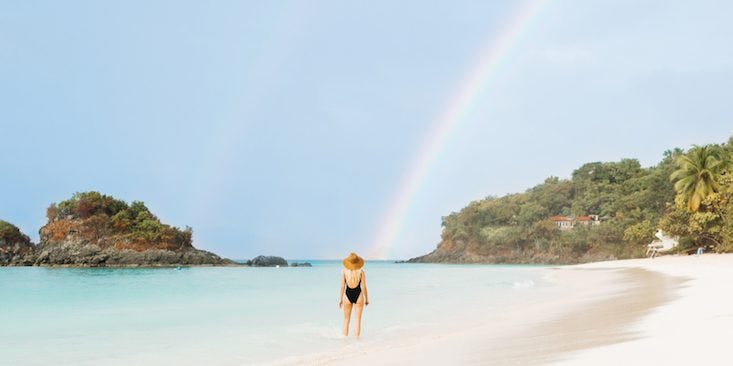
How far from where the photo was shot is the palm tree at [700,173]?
189 ft

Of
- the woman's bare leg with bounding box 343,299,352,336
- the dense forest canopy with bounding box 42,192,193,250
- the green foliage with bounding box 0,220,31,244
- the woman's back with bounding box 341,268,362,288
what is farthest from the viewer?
the green foliage with bounding box 0,220,31,244

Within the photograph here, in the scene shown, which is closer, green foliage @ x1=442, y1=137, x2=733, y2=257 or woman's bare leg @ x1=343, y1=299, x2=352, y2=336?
woman's bare leg @ x1=343, y1=299, x2=352, y2=336

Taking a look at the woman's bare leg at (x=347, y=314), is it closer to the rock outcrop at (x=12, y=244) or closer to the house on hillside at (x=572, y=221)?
the house on hillside at (x=572, y=221)

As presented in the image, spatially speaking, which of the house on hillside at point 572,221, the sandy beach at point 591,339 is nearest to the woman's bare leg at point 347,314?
the sandy beach at point 591,339

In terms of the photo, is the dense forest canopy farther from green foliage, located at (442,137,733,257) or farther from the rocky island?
green foliage, located at (442,137,733,257)

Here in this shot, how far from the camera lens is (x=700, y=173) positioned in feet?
191

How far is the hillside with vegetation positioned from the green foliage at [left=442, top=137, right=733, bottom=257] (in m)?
0.09

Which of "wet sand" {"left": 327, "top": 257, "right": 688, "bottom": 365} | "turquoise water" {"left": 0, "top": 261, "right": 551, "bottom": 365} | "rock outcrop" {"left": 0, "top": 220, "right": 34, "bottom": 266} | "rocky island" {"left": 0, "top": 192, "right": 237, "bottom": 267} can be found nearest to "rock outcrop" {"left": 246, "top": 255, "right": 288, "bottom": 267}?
"rocky island" {"left": 0, "top": 192, "right": 237, "bottom": 267}

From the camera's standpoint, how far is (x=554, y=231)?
129 metres

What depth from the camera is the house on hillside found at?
120869mm

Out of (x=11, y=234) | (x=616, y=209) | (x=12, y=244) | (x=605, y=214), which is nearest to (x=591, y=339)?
(x=616, y=209)

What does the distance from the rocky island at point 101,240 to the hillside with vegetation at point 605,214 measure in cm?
5893

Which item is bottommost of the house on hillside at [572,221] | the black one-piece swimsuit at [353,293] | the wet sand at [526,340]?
the wet sand at [526,340]

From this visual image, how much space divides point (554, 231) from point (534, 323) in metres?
121
